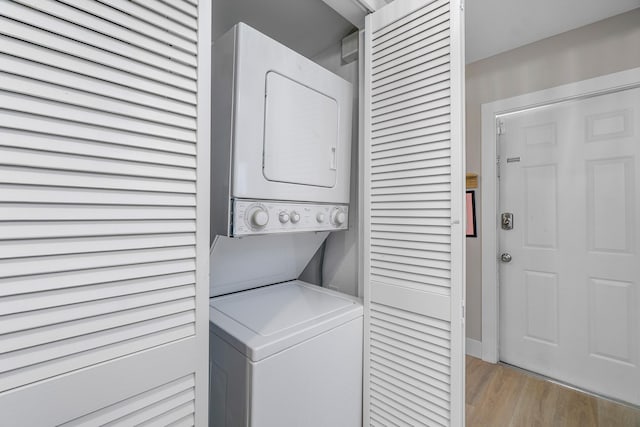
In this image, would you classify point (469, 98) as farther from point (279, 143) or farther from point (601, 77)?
point (279, 143)

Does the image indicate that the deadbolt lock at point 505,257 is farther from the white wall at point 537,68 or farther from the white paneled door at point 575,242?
the white wall at point 537,68

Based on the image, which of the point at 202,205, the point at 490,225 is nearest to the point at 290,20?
the point at 202,205

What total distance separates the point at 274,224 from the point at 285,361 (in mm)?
630

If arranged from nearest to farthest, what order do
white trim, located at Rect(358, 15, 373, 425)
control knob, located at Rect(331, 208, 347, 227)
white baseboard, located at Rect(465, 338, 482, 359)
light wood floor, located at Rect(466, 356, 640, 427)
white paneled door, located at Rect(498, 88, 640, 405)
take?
white trim, located at Rect(358, 15, 373, 425) → control knob, located at Rect(331, 208, 347, 227) → light wood floor, located at Rect(466, 356, 640, 427) → white paneled door, located at Rect(498, 88, 640, 405) → white baseboard, located at Rect(465, 338, 482, 359)

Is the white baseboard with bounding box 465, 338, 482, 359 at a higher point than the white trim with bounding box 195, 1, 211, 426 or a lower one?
lower

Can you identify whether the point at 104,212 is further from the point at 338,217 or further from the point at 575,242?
the point at 575,242

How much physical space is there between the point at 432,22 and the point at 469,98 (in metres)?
1.96

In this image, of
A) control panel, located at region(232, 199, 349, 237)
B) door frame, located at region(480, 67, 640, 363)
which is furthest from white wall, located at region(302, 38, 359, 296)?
door frame, located at region(480, 67, 640, 363)

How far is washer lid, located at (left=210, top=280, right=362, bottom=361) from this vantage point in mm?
1207

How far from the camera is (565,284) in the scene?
2.54 metres

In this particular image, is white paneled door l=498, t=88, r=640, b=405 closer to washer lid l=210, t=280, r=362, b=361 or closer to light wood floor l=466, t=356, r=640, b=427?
light wood floor l=466, t=356, r=640, b=427

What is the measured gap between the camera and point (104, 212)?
0.75 meters

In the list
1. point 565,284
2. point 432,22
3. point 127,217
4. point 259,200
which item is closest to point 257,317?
point 259,200

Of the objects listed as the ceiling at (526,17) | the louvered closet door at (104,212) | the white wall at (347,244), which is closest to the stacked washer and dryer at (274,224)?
the white wall at (347,244)
